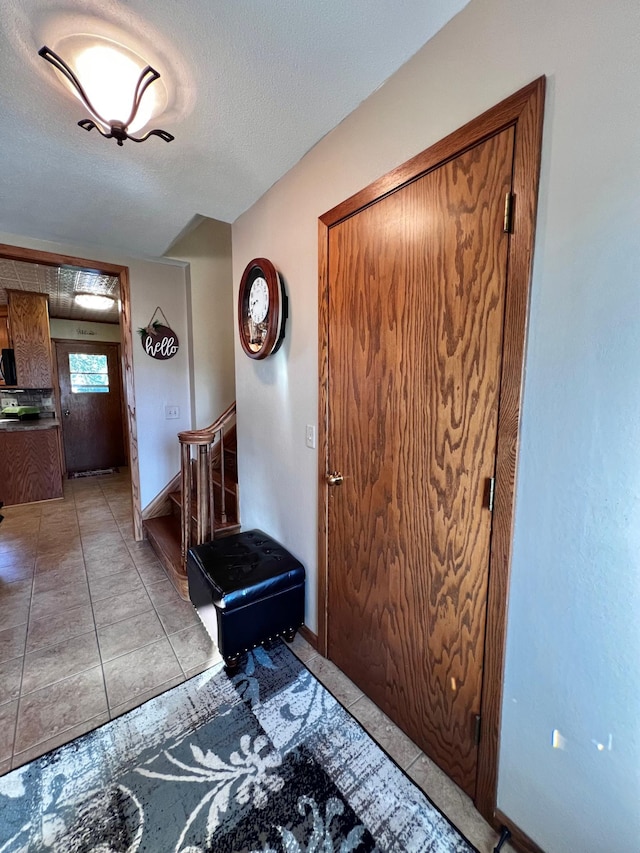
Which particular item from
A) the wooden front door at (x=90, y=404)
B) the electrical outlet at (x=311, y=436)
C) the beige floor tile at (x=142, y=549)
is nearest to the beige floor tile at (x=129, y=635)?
the beige floor tile at (x=142, y=549)

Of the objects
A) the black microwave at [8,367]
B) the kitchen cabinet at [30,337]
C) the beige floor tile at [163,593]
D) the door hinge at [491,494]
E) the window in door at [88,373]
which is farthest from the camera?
the window in door at [88,373]

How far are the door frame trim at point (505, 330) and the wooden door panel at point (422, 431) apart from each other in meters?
0.03

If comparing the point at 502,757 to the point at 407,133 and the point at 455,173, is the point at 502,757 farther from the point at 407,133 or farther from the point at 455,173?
the point at 407,133

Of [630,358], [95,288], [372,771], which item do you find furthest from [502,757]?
[95,288]

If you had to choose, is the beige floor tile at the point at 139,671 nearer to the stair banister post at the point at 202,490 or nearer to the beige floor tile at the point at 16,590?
the stair banister post at the point at 202,490

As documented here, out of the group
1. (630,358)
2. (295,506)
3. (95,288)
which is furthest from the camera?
(95,288)

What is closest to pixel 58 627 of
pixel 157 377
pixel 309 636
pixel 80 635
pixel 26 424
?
pixel 80 635

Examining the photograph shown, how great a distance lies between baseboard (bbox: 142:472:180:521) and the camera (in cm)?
323

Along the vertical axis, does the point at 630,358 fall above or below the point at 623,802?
above

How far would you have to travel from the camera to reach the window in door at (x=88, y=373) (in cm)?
562

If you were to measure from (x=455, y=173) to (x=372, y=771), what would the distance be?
2.00 meters

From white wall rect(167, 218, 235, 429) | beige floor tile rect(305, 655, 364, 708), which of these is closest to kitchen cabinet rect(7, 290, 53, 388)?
white wall rect(167, 218, 235, 429)

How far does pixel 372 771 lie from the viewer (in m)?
1.27

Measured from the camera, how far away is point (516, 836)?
3.44ft
